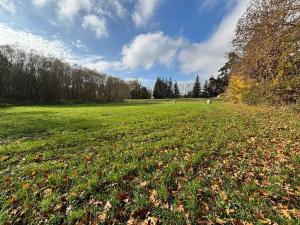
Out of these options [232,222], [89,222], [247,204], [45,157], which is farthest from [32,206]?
[247,204]

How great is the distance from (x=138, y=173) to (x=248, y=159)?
3.02m

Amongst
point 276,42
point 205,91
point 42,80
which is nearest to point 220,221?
point 276,42

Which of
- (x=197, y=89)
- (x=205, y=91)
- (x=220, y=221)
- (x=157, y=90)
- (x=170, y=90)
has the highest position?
(x=197, y=89)

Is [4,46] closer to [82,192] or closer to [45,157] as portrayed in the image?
[45,157]

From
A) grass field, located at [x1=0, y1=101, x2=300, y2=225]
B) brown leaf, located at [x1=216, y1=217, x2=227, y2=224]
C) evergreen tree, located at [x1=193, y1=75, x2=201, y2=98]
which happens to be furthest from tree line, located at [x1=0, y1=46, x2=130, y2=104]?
brown leaf, located at [x1=216, y1=217, x2=227, y2=224]

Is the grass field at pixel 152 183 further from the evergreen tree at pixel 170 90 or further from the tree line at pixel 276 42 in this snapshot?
the evergreen tree at pixel 170 90

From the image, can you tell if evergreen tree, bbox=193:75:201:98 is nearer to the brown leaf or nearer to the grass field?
the grass field

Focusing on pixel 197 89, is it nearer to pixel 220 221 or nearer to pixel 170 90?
pixel 170 90

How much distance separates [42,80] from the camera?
44.7m

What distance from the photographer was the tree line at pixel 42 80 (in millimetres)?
41844

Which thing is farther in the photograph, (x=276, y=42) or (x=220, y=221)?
(x=276, y=42)

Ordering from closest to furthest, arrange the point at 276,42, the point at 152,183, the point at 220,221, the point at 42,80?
the point at 220,221 < the point at 152,183 < the point at 276,42 < the point at 42,80

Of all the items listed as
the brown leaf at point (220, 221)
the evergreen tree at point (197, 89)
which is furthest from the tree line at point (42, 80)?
the brown leaf at point (220, 221)

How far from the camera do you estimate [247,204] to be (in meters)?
3.15
